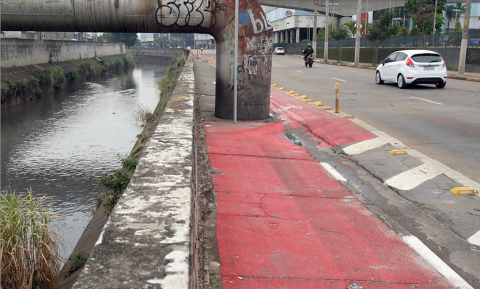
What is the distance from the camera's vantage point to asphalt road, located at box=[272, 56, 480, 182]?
9.88m

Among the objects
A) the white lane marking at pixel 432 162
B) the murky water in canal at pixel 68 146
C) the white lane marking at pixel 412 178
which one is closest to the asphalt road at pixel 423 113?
the white lane marking at pixel 432 162

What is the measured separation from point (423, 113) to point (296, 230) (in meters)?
9.71

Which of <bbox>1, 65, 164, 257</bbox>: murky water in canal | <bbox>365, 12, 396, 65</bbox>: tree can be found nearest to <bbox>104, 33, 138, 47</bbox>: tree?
<bbox>365, 12, 396, 65</bbox>: tree

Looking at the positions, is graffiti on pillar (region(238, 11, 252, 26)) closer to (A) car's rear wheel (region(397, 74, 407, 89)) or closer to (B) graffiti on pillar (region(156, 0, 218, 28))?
(B) graffiti on pillar (region(156, 0, 218, 28))

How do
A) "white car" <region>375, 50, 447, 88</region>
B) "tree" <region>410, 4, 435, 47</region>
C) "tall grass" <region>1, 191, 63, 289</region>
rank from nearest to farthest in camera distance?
"tall grass" <region>1, 191, 63, 289</region> → "white car" <region>375, 50, 447, 88</region> → "tree" <region>410, 4, 435, 47</region>

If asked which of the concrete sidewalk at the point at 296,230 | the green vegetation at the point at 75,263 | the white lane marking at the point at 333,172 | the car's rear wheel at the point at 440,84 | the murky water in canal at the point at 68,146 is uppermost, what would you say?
the car's rear wheel at the point at 440,84

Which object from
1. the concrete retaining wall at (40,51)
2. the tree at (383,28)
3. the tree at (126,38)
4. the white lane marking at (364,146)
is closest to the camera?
the white lane marking at (364,146)

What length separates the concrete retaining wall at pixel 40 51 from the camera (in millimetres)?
30655

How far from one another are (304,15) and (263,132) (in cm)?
8077

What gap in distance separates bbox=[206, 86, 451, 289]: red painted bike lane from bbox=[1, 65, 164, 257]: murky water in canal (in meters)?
3.39

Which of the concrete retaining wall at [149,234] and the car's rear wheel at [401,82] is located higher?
the concrete retaining wall at [149,234]

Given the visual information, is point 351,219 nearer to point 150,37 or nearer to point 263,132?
point 263,132

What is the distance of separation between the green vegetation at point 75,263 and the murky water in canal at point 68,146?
2.00 metres

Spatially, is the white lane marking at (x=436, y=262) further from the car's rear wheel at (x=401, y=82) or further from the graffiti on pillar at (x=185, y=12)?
the car's rear wheel at (x=401, y=82)
